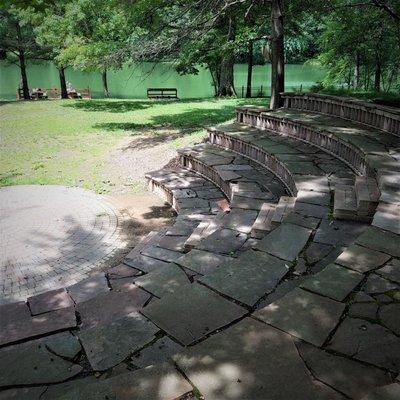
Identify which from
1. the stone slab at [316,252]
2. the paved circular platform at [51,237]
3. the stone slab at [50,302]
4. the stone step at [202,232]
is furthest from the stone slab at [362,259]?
the paved circular platform at [51,237]

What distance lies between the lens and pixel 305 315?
255 centimetres

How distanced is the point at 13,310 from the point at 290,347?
8.98 ft

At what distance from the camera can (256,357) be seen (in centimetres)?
221

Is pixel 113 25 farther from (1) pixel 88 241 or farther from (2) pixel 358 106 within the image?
(1) pixel 88 241

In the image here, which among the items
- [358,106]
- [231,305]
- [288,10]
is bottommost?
[231,305]

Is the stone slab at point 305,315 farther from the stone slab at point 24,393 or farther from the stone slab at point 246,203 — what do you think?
the stone slab at point 246,203

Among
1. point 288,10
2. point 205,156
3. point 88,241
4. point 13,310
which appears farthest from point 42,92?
point 13,310

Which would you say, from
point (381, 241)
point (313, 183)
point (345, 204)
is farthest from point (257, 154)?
point (381, 241)

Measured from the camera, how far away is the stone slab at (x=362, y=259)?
118 inches

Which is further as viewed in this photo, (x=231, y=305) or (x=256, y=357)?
(x=231, y=305)

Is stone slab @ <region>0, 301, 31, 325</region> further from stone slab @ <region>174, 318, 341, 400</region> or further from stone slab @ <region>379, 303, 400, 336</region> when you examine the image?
stone slab @ <region>379, 303, 400, 336</region>

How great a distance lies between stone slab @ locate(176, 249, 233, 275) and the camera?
3.74 metres

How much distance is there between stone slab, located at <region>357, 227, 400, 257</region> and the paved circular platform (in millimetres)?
3407

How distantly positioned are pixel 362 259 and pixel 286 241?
31.2 inches
